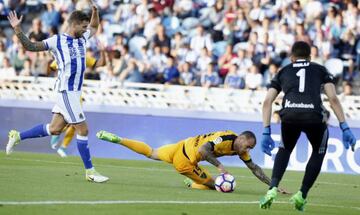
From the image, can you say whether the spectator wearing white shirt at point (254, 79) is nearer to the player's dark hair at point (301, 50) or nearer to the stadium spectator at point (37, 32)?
the stadium spectator at point (37, 32)

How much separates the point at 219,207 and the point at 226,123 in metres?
12.3

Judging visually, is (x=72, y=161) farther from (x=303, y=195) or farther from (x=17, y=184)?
(x=303, y=195)

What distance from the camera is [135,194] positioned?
1344 centimetres

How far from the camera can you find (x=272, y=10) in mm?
27375

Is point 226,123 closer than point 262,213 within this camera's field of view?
No

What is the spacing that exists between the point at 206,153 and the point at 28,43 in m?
2.91

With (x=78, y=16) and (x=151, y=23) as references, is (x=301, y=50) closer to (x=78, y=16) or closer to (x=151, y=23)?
(x=78, y=16)

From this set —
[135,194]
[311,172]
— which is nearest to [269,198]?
[311,172]

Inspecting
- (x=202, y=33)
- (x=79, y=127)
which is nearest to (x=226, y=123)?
(x=202, y=33)

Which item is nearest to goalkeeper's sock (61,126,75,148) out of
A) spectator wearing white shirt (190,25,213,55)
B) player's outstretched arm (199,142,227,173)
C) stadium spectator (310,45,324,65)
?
spectator wearing white shirt (190,25,213,55)

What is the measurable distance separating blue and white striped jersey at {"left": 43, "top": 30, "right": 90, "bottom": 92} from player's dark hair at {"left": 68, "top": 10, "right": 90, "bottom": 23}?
0.33 m

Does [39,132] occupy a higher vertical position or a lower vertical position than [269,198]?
lower

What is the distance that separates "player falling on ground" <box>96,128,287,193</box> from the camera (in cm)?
1485

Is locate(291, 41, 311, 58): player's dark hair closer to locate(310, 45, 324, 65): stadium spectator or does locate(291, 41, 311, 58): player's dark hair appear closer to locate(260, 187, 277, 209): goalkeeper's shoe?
locate(260, 187, 277, 209): goalkeeper's shoe
